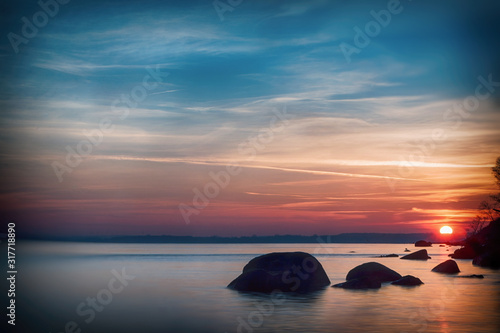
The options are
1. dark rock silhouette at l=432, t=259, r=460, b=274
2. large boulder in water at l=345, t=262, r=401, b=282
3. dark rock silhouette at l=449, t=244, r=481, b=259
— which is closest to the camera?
large boulder in water at l=345, t=262, r=401, b=282

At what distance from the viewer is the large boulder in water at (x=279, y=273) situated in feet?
131

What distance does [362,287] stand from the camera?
44406 mm

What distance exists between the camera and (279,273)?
133ft

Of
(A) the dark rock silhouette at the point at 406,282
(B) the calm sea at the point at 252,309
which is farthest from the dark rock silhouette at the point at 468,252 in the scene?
(A) the dark rock silhouette at the point at 406,282

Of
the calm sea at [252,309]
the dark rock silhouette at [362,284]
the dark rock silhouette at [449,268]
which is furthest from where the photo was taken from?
the dark rock silhouette at [449,268]

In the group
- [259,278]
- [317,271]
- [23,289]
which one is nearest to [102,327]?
[259,278]

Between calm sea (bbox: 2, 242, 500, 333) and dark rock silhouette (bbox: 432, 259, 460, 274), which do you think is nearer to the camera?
calm sea (bbox: 2, 242, 500, 333)

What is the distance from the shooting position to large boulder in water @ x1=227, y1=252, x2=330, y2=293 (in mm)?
40031

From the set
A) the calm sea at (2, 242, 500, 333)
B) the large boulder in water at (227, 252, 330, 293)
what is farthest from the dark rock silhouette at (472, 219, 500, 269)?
the large boulder in water at (227, 252, 330, 293)

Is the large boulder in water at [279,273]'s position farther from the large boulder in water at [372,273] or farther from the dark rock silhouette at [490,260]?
the dark rock silhouette at [490,260]

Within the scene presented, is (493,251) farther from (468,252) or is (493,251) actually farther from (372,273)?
(372,273)

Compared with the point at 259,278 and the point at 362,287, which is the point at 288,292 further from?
the point at 362,287

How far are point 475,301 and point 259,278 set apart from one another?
16.5 metres

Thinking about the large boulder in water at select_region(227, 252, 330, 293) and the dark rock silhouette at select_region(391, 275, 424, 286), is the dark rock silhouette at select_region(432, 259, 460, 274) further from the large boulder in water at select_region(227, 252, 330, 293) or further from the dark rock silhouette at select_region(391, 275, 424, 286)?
the large boulder in water at select_region(227, 252, 330, 293)
